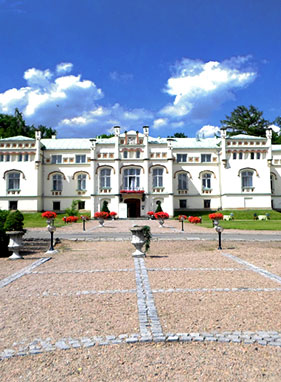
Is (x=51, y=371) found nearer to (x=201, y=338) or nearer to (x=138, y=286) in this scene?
(x=201, y=338)

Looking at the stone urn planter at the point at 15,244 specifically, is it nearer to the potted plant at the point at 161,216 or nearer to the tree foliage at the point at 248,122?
the potted plant at the point at 161,216

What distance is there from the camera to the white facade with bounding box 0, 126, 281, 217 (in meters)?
→ 40.4

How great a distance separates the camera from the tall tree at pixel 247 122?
64625mm

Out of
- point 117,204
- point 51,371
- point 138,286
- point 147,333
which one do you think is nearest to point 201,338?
point 147,333

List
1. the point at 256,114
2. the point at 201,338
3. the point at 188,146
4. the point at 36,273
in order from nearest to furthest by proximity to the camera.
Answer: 1. the point at 201,338
2. the point at 36,273
3. the point at 188,146
4. the point at 256,114

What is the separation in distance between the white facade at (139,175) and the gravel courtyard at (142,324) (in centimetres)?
3127

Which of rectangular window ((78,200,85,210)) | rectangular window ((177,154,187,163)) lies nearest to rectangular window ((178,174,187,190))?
rectangular window ((177,154,187,163))

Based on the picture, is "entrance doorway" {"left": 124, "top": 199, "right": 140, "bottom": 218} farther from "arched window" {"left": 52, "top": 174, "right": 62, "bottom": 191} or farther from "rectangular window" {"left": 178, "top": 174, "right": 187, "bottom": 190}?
"arched window" {"left": 52, "top": 174, "right": 62, "bottom": 191}

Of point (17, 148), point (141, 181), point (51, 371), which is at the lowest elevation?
point (51, 371)

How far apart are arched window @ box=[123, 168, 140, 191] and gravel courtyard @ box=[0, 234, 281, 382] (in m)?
31.6

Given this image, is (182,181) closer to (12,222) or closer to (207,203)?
(207,203)

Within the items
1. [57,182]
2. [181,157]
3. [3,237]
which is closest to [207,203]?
[181,157]

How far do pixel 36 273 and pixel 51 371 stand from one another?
5575mm

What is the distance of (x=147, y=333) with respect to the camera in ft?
14.5
